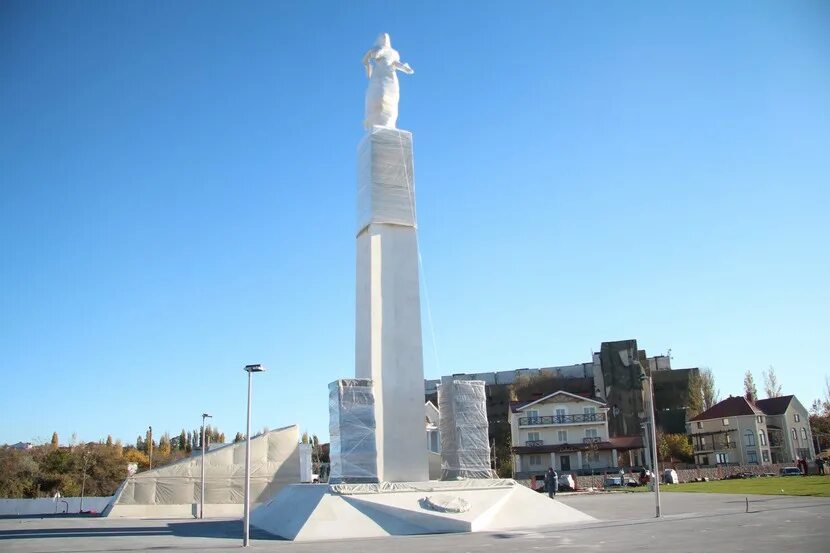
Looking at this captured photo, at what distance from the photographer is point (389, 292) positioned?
24.1m

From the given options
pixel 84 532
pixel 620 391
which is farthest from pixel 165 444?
pixel 84 532

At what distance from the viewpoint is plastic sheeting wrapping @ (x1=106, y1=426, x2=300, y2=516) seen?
3484cm

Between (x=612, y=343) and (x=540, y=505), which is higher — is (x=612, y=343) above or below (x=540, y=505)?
above

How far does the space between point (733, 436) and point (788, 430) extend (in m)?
7.25

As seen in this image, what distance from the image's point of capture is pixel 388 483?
21.6 m

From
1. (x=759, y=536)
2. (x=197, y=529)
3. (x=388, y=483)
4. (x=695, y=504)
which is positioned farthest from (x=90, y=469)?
(x=759, y=536)

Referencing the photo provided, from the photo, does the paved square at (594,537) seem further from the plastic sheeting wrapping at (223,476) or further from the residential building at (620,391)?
the residential building at (620,391)

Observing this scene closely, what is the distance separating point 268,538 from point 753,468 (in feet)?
155

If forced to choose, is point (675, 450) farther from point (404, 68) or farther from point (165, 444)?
point (165, 444)

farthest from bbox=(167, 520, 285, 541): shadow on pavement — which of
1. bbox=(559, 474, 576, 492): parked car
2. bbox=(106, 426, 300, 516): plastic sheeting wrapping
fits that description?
bbox=(559, 474, 576, 492): parked car

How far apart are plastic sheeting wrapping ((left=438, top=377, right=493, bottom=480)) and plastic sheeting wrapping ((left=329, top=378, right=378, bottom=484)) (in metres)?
3.59

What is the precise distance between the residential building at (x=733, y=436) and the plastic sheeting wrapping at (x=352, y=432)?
191 ft

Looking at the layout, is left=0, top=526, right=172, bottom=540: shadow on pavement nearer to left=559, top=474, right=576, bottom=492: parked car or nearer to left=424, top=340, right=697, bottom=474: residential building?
left=559, top=474, right=576, bottom=492: parked car

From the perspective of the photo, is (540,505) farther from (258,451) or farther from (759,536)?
(258,451)
